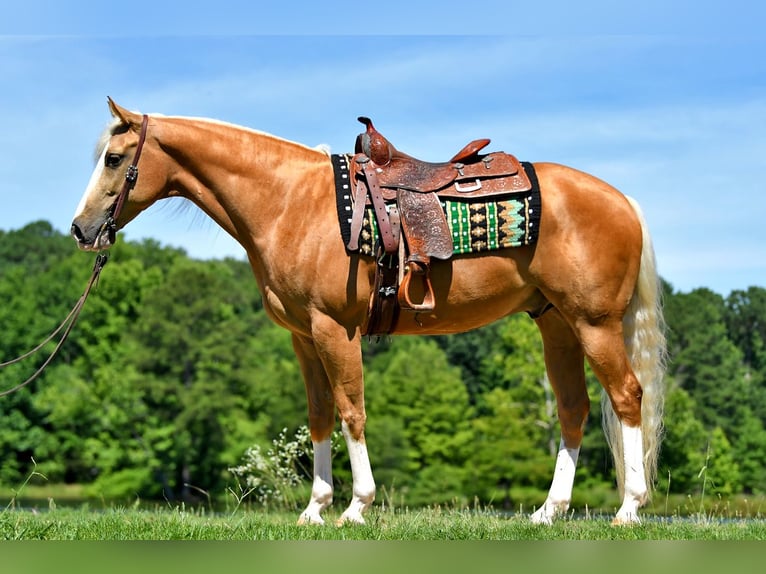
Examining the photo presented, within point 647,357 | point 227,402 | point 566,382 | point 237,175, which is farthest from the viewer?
point 227,402

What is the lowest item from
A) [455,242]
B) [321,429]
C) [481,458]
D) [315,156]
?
[481,458]

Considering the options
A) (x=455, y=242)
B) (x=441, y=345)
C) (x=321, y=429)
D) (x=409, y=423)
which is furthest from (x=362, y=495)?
(x=441, y=345)

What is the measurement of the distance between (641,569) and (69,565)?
3.05m

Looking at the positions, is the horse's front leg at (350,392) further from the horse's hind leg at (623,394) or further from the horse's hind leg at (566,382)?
the horse's hind leg at (623,394)

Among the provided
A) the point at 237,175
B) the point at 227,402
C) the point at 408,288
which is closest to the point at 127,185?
the point at 237,175

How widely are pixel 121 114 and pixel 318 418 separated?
277 cm

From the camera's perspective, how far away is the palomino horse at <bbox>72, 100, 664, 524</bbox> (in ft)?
20.6

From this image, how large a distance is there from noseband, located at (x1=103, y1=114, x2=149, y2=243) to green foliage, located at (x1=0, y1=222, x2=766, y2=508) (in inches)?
1271

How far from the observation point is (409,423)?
43719 millimetres

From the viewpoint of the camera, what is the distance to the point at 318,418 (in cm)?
660

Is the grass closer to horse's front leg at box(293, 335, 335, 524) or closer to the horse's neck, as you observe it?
horse's front leg at box(293, 335, 335, 524)

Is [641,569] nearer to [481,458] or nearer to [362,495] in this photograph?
[362,495]

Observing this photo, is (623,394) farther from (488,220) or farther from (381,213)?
(381,213)

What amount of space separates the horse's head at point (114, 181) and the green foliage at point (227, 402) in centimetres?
3226
